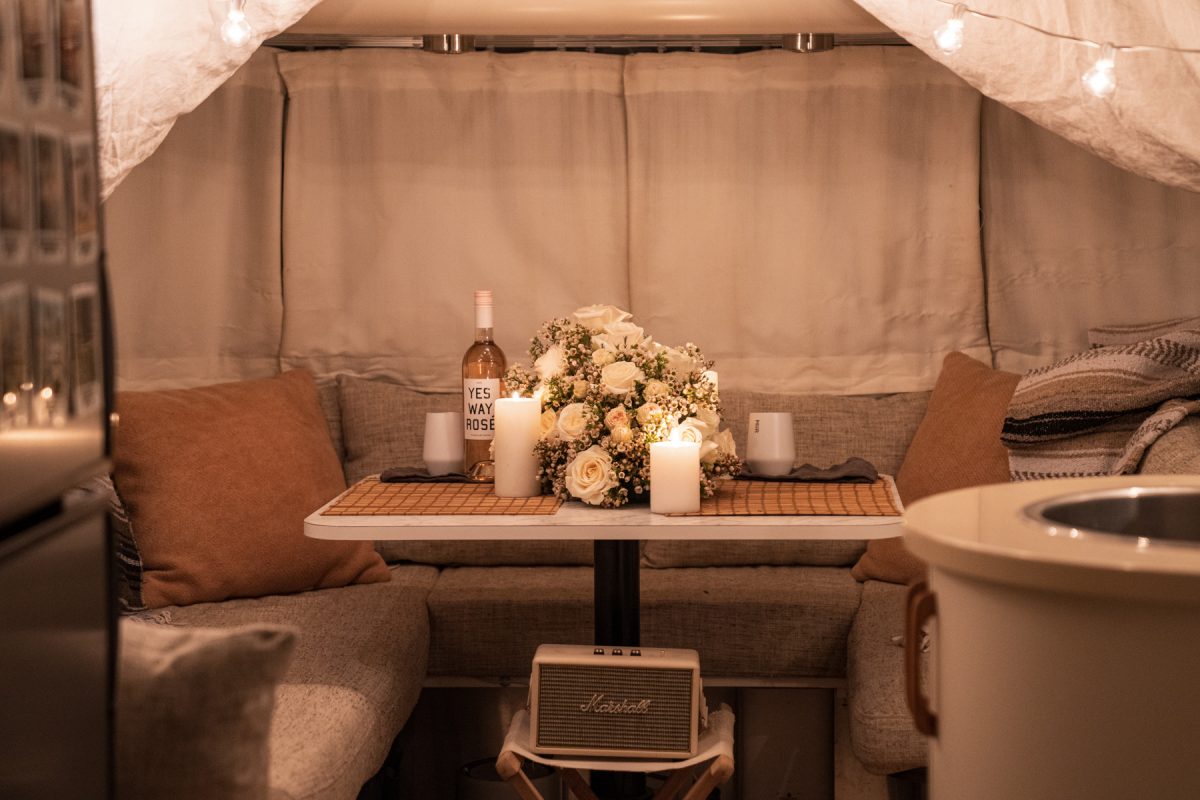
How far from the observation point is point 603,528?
193cm

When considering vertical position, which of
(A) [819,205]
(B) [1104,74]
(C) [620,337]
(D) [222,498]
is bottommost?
(D) [222,498]

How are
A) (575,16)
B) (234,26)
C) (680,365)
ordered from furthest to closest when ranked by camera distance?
(575,16) < (234,26) < (680,365)

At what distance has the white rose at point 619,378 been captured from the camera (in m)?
2.10

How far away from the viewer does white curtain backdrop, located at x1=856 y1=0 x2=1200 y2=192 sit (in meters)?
2.31

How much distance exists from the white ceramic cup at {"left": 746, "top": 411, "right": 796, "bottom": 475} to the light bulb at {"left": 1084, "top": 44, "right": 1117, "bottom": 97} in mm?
797

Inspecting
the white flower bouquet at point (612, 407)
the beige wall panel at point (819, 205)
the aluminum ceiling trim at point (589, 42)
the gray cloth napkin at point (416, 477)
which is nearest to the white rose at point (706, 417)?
the white flower bouquet at point (612, 407)

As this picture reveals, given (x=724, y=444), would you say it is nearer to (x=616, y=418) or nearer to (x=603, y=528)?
(x=616, y=418)

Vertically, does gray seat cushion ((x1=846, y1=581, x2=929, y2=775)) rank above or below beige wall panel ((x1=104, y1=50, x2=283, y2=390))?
below

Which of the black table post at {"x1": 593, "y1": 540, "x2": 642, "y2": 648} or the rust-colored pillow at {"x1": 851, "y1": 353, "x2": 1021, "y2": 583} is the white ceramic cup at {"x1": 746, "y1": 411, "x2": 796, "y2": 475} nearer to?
the black table post at {"x1": 593, "y1": 540, "x2": 642, "y2": 648}

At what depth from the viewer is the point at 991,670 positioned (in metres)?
0.93

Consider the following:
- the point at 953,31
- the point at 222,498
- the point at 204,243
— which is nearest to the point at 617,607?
the point at 222,498

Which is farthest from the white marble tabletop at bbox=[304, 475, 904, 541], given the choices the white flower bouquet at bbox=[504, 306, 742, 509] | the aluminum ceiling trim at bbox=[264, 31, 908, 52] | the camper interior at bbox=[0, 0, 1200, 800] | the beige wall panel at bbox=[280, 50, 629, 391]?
the aluminum ceiling trim at bbox=[264, 31, 908, 52]

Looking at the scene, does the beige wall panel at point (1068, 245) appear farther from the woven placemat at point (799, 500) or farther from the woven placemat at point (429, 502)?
the woven placemat at point (429, 502)

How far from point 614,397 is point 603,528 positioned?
27 centimetres
